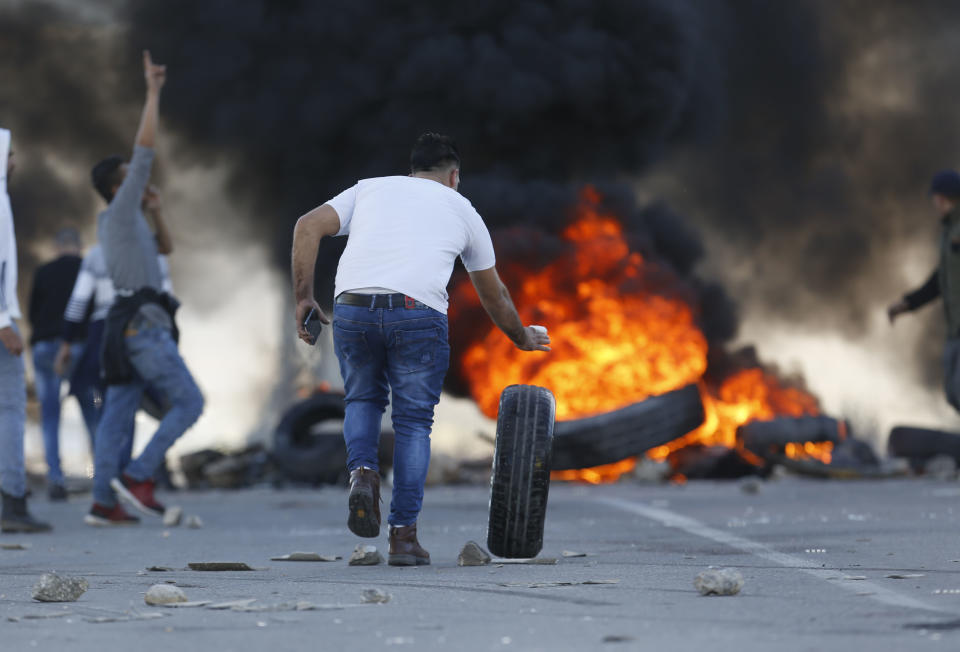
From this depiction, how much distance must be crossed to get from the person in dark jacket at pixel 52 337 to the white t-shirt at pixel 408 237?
21.5ft

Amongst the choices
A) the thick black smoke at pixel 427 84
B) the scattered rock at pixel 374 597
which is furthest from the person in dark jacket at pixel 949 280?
the thick black smoke at pixel 427 84

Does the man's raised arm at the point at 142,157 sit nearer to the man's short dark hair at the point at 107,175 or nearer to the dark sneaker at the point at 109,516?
the man's short dark hair at the point at 107,175

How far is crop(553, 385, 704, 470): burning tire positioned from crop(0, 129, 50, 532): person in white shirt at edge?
7590 mm

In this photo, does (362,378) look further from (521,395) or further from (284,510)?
(284,510)

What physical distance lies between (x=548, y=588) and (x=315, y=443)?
12.3 m

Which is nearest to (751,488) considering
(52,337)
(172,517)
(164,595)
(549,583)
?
(172,517)

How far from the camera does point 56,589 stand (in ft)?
13.2

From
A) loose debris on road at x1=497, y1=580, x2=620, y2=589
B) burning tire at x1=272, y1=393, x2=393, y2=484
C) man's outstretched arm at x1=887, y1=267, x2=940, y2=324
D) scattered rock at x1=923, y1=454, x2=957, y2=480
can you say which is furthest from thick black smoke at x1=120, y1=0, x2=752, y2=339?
loose debris on road at x1=497, y1=580, x2=620, y2=589

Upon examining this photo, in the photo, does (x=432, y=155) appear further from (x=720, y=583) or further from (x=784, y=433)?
(x=784, y=433)

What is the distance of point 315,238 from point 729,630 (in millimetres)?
2583

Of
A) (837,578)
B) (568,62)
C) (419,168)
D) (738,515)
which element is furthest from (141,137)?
(568,62)

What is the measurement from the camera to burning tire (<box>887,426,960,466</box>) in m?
15.2

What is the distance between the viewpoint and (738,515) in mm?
7867

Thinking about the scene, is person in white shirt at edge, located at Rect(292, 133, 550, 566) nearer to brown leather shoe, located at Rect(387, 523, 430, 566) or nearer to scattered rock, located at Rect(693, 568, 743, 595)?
brown leather shoe, located at Rect(387, 523, 430, 566)
